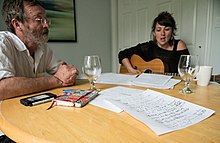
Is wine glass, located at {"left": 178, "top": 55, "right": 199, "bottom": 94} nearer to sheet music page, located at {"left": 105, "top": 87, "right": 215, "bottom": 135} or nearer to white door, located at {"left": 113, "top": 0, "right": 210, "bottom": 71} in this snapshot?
sheet music page, located at {"left": 105, "top": 87, "right": 215, "bottom": 135}

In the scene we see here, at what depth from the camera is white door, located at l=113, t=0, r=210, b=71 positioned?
6.75 ft

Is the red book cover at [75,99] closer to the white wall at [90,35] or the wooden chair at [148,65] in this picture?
the wooden chair at [148,65]

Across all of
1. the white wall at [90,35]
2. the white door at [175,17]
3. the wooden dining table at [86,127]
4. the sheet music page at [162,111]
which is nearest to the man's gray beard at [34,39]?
the wooden dining table at [86,127]

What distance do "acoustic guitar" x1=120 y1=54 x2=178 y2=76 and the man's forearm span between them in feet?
3.29

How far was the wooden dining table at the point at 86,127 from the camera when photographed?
0.39 m

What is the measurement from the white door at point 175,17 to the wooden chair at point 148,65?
0.76 m

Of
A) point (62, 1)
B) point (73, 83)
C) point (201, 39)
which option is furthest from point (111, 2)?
point (73, 83)

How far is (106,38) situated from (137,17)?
711 millimetres

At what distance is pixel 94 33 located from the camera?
123 inches

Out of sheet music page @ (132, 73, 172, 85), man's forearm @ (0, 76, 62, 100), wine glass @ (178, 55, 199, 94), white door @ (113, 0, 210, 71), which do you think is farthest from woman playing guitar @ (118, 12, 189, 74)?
man's forearm @ (0, 76, 62, 100)

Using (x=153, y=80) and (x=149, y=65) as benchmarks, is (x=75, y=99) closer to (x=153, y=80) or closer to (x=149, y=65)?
(x=153, y=80)

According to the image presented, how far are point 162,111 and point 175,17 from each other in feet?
6.77

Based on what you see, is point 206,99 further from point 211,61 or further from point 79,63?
point 79,63

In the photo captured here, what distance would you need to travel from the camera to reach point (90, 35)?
308 centimetres
